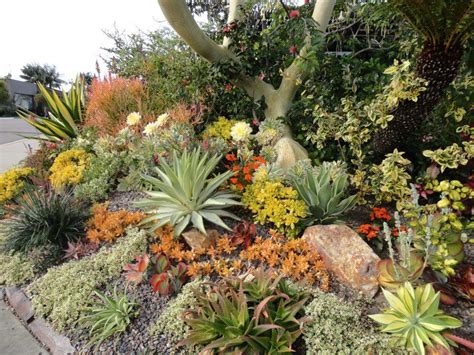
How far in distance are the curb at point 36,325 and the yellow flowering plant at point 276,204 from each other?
1849 millimetres

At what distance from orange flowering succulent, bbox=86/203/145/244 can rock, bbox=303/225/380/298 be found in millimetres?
1868

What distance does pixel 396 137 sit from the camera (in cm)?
321

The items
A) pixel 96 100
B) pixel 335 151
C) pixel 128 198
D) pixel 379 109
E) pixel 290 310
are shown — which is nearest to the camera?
pixel 290 310

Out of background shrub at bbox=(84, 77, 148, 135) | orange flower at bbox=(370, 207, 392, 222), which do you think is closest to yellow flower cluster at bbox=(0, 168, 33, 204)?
background shrub at bbox=(84, 77, 148, 135)

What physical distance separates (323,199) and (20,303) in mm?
3003

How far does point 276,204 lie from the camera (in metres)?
2.77

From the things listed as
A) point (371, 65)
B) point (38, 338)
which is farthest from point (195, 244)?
point (371, 65)

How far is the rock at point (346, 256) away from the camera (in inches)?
88.9

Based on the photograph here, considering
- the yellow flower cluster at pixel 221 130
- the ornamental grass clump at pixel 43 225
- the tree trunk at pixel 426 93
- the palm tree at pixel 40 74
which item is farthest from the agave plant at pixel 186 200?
the palm tree at pixel 40 74

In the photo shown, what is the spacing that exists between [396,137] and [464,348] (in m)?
2.10

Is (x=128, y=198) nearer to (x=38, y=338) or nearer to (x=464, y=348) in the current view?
(x=38, y=338)

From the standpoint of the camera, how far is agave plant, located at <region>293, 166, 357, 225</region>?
291 cm

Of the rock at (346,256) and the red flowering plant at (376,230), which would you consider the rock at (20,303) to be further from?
the red flowering plant at (376,230)

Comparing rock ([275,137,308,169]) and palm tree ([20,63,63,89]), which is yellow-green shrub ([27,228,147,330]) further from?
palm tree ([20,63,63,89])
